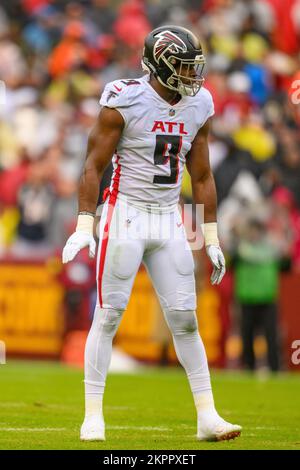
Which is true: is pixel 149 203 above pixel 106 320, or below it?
above

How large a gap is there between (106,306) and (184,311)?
1.52ft

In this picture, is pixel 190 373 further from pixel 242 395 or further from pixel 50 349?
pixel 50 349

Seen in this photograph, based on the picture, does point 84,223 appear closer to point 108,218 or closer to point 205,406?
point 108,218

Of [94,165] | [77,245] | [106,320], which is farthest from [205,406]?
[94,165]

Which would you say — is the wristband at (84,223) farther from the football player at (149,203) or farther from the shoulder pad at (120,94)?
the shoulder pad at (120,94)

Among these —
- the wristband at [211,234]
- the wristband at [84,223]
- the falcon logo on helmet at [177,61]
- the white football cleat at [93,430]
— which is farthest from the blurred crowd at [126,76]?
the white football cleat at [93,430]

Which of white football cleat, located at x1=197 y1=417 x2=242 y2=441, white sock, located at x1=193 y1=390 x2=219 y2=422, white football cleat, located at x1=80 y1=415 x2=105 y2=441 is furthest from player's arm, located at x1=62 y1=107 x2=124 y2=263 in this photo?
white football cleat, located at x1=197 y1=417 x2=242 y2=441

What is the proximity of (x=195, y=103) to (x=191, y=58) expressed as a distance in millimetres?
289

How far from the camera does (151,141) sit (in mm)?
7328

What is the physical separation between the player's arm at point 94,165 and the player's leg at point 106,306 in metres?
0.13

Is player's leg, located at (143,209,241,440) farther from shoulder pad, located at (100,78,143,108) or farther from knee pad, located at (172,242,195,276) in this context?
shoulder pad, located at (100,78,143,108)

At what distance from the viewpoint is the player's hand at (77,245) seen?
23.2 ft

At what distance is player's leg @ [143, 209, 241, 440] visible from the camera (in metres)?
7.32
